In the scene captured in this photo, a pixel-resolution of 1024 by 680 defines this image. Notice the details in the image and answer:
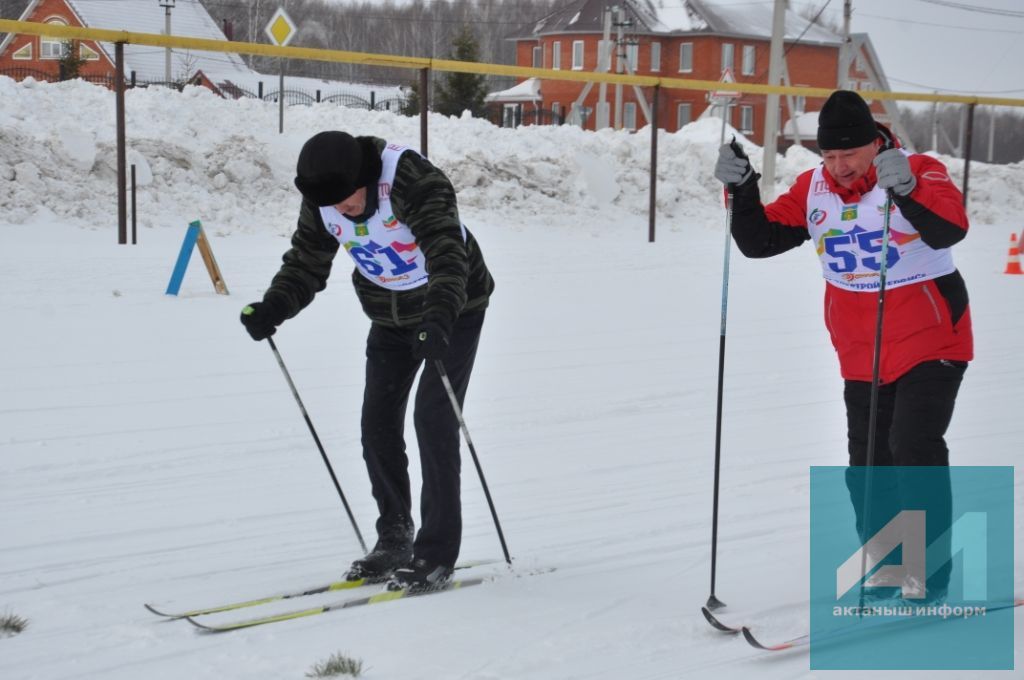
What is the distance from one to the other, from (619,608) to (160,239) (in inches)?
477

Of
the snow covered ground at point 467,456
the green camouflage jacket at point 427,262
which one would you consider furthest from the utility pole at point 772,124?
the green camouflage jacket at point 427,262

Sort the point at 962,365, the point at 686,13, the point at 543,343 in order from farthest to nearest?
the point at 686,13, the point at 543,343, the point at 962,365

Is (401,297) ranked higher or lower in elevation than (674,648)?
higher

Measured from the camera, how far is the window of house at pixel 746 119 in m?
50.2

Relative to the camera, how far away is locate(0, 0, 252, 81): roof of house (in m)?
42.3

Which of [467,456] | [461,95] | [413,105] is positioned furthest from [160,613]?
[461,95]

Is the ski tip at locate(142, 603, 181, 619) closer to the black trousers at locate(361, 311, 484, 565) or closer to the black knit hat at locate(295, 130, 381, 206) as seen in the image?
the black trousers at locate(361, 311, 484, 565)

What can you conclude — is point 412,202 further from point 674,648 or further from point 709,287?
point 709,287

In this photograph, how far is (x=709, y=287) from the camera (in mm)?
12227

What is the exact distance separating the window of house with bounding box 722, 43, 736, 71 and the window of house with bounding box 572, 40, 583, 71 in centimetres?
699

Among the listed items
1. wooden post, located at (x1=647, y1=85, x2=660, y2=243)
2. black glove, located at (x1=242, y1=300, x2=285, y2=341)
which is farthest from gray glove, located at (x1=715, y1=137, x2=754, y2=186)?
wooden post, located at (x1=647, y1=85, x2=660, y2=243)

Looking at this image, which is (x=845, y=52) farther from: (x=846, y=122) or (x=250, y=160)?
(x=846, y=122)

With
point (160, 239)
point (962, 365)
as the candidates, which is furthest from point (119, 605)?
point (160, 239)

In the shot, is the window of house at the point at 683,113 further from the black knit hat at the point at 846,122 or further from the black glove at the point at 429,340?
the black glove at the point at 429,340
